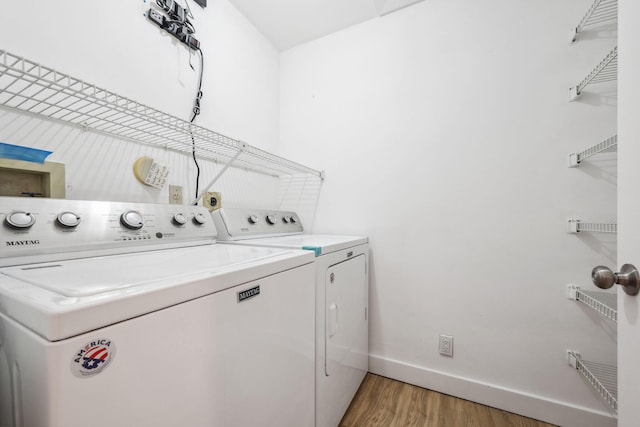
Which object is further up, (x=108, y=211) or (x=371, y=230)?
(x=108, y=211)

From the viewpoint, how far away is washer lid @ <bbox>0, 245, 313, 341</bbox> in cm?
38

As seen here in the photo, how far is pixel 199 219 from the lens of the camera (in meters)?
1.23

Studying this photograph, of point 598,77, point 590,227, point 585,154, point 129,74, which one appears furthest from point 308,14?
point 590,227

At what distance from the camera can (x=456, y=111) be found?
1.55 metres

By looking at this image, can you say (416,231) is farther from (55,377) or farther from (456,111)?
(55,377)

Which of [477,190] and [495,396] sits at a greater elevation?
[477,190]

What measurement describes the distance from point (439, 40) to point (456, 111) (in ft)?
1.57

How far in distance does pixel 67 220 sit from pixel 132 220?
0.18 meters

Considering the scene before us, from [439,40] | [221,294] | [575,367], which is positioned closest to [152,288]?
[221,294]

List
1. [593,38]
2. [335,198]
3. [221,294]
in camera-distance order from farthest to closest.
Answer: [335,198], [593,38], [221,294]

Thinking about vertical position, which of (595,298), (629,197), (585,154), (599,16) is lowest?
(595,298)

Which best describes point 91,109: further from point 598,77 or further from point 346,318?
point 598,77

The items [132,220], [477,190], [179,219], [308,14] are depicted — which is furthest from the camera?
[308,14]

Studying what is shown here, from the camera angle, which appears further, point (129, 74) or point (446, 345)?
point (446, 345)
